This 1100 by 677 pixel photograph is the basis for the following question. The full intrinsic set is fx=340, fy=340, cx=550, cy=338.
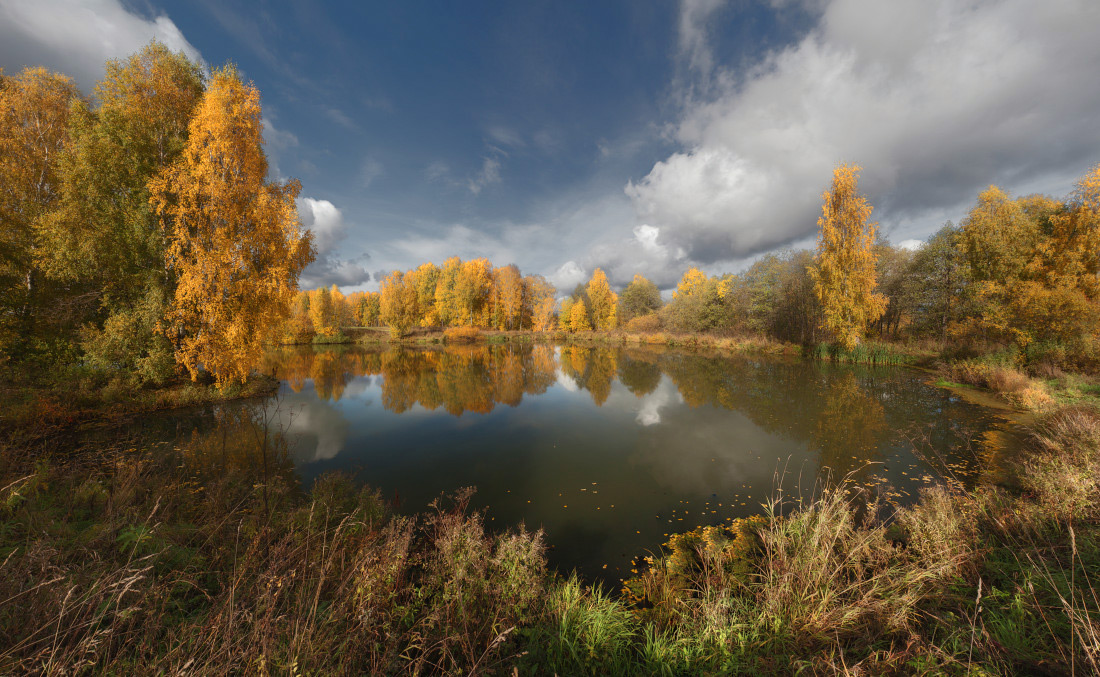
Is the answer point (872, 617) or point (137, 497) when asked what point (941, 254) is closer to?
point (872, 617)

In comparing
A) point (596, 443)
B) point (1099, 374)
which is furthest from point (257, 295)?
point (1099, 374)

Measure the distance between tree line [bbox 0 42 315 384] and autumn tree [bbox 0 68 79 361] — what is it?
0.13ft

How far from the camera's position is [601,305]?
185ft

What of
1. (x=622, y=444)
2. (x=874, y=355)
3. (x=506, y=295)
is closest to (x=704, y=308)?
(x=874, y=355)

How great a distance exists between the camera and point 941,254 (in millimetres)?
22188

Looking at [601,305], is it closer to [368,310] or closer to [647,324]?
[647,324]

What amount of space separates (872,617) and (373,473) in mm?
8423

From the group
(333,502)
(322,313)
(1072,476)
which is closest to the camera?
(1072,476)

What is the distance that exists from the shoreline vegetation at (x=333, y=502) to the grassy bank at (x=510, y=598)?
4 cm

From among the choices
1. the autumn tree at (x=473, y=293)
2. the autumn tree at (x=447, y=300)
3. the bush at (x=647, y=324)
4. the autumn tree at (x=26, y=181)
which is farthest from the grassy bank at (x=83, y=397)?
the bush at (x=647, y=324)

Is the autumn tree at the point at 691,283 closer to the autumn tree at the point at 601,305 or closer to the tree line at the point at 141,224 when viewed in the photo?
the autumn tree at the point at 601,305

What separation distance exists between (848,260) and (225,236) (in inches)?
1378

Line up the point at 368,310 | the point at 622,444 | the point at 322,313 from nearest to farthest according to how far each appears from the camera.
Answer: the point at 622,444 → the point at 322,313 → the point at 368,310

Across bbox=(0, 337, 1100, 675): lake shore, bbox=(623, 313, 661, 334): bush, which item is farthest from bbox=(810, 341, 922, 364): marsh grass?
bbox=(0, 337, 1100, 675): lake shore
